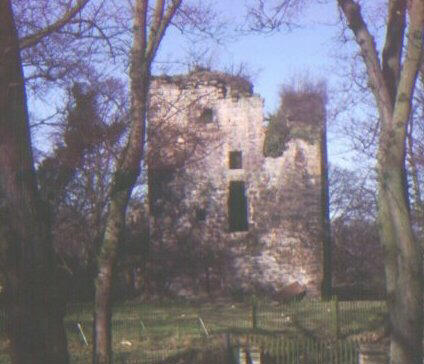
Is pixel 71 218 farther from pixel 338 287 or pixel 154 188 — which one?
pixel 338 287

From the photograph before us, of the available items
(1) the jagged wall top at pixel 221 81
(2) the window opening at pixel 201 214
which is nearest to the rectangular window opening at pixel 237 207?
(2) the window opening at pixel 201 214

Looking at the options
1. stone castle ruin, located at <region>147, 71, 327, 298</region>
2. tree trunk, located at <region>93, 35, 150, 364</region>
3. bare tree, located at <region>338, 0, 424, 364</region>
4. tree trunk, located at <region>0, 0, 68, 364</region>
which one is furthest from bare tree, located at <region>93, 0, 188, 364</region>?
stone castle ruin, located at <region>147, 71, 327, 298</region>

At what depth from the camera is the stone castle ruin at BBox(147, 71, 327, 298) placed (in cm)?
2822

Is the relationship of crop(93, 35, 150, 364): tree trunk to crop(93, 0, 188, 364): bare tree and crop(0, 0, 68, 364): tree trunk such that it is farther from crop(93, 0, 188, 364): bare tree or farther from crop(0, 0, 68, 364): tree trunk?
crop(0, 0, 68, 364): tree trunk

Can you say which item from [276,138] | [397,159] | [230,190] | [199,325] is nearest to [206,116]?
[276,138]

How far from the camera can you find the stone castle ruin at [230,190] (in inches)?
1111

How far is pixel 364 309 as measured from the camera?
63.6 ft

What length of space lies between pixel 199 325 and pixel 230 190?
1198 cm

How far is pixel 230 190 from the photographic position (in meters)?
29.5

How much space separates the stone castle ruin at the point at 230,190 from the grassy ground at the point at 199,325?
558 centimetres

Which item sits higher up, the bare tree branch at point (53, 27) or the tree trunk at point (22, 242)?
the bare tree branch at point (53, 27)

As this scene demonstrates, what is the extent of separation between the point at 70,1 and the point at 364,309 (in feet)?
40.5

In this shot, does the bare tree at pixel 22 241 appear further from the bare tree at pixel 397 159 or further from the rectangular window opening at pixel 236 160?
the rectangular window opening at pixel 236 160

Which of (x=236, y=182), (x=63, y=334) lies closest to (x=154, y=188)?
(x=236, y=182)
